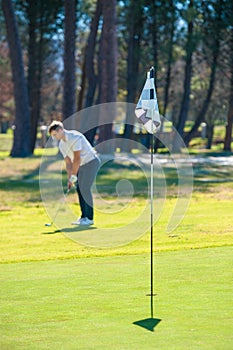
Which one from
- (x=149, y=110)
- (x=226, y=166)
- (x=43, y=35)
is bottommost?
(x=226, y=166)

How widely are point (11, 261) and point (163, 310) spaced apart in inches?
160

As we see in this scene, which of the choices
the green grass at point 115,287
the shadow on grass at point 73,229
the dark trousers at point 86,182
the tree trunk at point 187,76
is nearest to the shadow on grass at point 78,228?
the shadow on grass at point 73,229

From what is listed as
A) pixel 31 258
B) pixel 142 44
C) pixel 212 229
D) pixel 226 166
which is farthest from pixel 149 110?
pixel 142 44

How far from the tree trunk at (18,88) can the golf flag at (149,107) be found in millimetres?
27159

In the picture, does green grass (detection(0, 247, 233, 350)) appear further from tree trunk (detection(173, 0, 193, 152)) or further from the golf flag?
tree trunk (detection(173, 0, 193, 152))

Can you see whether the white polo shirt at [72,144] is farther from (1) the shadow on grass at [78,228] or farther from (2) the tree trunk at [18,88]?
(2) the tree trunk at [18,88]

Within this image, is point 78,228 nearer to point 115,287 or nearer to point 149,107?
point 115,287

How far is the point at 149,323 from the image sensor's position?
Answer: 7.45 metres

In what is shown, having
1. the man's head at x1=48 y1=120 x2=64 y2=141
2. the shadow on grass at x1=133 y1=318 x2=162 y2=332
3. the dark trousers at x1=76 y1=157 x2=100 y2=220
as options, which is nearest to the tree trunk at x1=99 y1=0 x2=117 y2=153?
the dark trousers at x1=76 y1=157 x2=100 y2=220

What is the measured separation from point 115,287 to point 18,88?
2904cm

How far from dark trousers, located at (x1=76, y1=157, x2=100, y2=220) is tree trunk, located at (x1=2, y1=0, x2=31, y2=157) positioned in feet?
70.6

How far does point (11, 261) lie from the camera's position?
11.6m

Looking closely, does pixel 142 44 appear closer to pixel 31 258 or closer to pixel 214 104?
pixel 214 104

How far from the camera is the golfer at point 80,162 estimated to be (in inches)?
582
